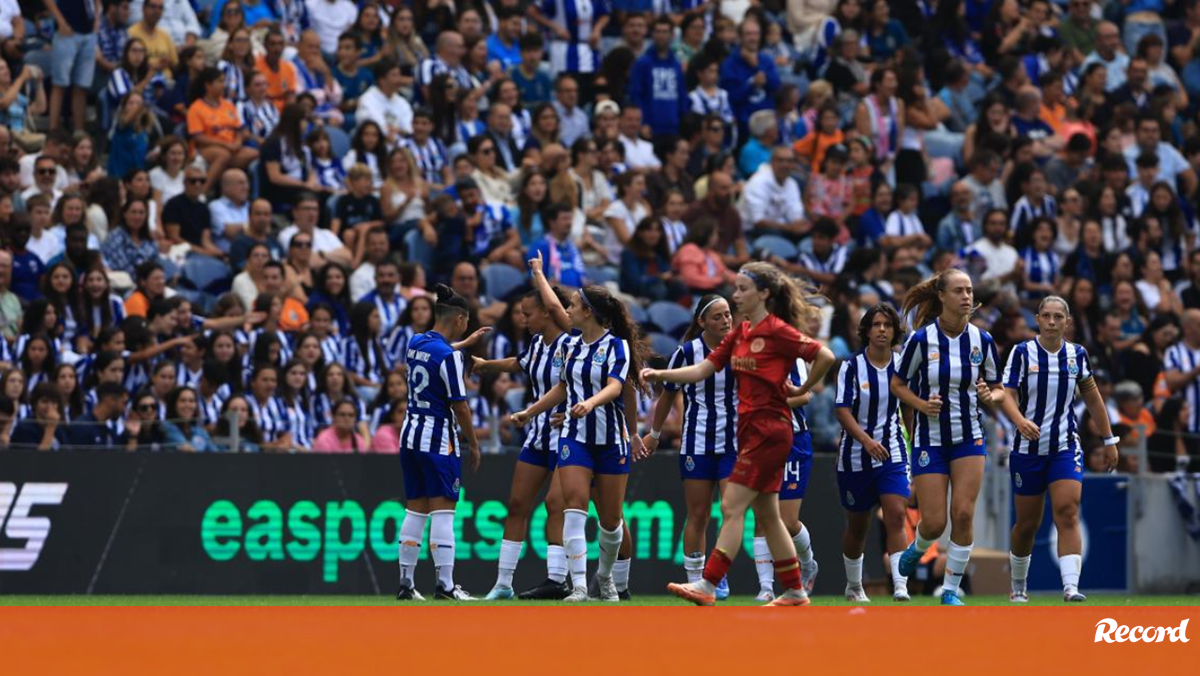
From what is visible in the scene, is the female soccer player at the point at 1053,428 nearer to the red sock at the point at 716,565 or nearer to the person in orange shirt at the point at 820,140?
the red sock at the point at 716,565

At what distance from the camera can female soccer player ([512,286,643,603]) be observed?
600 inches

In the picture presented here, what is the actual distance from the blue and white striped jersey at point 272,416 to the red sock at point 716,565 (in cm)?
661

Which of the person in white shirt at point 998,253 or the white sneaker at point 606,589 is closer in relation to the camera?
the white sneaker at point 606,589

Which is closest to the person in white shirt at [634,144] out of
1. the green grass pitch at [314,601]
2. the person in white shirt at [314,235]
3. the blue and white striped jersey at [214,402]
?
the person in white shirt at [314,235]

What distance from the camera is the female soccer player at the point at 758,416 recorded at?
13.6m

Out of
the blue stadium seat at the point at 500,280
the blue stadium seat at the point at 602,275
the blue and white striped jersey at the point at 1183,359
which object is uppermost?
the blue stadium seat at the point at 602,275

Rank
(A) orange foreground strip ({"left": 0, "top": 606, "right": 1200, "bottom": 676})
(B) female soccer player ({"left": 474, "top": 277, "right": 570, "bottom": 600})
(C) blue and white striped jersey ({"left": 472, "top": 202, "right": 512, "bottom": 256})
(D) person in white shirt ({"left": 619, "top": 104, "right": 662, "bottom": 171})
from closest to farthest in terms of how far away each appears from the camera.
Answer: (A) orange foreground strip ({"left": 0, "top": 606, "right": 1200, "bottom": 676}) → (B) female soccer player ({"left": 474, "top": 277, "right": 570, "bottom": 600}) → (C) blue and white striped jersey ({"left": 472, "top": 202, "right": 512, "bottom": 256}) → (D) person in white shirt ({"left": 619, "top": 104, "right": 662, "bottom": 171})

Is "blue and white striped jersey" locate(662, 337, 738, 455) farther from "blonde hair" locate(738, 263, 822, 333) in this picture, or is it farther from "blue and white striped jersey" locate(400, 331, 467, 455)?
"blonde hair" locate(738, 263, 822, 333)

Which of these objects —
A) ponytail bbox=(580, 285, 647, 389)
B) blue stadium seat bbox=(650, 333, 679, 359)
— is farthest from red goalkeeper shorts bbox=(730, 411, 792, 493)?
blue stadium seat bbox=(650, 333, 679, 359)

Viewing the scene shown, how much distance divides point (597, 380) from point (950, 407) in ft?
8.42

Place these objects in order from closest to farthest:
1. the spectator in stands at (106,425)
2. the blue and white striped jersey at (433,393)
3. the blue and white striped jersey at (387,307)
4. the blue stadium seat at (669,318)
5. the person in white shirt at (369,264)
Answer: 1. the blue and white striped jersey at (433,393)
2. the spectator in stands at (106,425)
3. the blue and white striped jersey at (387,307)
4. the person in white shirt at (369,264)
5. the blue stadium seat at (669,318)

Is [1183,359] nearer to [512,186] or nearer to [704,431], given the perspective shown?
[512,186]

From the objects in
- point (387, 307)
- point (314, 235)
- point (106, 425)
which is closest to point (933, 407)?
point (106, 425)

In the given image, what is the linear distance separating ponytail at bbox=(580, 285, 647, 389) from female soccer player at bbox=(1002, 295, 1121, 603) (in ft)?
9.05
